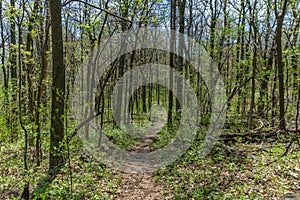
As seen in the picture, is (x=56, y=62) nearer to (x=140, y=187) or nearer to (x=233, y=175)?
(x=140, y=187)

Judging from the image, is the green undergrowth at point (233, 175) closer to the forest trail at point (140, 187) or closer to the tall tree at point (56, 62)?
the forest trail at point (140, 187)

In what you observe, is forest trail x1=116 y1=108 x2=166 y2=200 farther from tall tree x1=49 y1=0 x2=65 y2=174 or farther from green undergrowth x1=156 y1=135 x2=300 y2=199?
tall tree x1=49 y1=0 x2=65 y2=174

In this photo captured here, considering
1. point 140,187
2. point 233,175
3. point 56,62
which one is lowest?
point 140,187

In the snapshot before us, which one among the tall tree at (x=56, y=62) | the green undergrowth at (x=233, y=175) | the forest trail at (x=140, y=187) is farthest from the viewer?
the tall tree at (x=56, y=62)

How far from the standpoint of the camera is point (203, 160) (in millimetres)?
5984

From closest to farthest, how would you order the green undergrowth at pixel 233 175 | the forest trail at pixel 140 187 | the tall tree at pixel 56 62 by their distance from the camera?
1. the green undergrowth at pixel 233 175
2. the forest trail at pixel 140 187
3. the tall tree at pixel 56 62

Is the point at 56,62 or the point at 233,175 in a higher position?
the point at 56,62

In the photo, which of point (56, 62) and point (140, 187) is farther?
point (140, 187)

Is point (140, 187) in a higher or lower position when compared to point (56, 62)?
lower

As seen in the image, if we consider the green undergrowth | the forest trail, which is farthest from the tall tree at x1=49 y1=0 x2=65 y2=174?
the green undergrowth

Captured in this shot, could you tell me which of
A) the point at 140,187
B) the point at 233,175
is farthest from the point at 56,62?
the point at 233,175

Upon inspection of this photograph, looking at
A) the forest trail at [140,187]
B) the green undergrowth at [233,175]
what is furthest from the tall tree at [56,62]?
the green undergrowth at [233,175]

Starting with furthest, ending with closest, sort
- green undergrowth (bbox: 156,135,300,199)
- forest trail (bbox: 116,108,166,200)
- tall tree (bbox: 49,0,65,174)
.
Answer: tall tree (bbox: 49,0,65,174) < forest trail (bbox: 116,108,166,200) < green undergrowth (bbox: 156,135,300,199)

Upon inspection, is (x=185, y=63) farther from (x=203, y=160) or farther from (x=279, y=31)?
(x=203, y=160)
